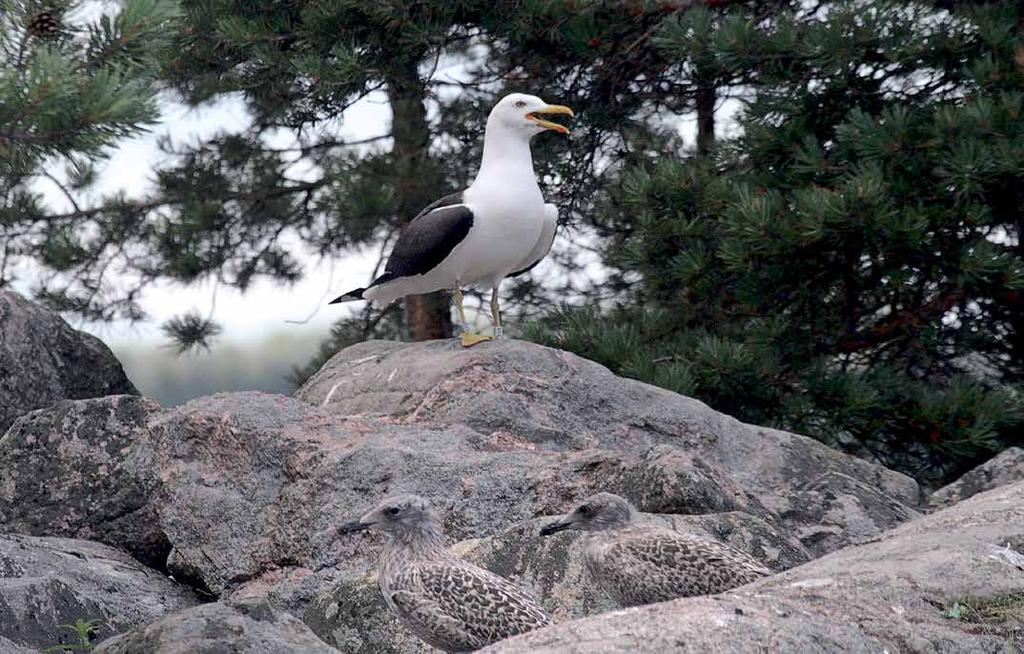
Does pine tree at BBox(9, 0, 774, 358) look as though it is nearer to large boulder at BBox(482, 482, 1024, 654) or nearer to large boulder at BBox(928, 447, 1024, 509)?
large boulder at BBox(928, 447, 1024, 509)

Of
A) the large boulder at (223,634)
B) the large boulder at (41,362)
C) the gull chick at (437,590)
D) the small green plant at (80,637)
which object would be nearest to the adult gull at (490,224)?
the large boulder at (41,362)

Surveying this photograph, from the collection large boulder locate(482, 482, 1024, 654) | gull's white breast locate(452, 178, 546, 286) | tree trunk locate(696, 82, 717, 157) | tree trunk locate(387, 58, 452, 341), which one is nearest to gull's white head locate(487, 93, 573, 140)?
gull's white breast locate(452, 178, 546, 286)

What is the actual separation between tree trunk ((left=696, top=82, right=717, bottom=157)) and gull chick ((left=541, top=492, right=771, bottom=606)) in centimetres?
529

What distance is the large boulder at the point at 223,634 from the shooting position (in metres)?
4.22

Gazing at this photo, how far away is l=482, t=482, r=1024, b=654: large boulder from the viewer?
3555mm

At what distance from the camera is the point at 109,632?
222 inches

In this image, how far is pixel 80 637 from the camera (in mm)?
5383

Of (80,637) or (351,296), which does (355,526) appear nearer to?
(80,637)

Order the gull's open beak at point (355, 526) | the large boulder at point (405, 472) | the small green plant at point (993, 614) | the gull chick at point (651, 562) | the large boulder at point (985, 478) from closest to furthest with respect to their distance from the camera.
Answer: the small green plant at point (993, 614), the gull chick at point (651, 562), the gull's open beak at point (355, 526), the large boulder at point (405, 472), the large boulder at point (985, 478)

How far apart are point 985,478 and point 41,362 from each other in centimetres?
542

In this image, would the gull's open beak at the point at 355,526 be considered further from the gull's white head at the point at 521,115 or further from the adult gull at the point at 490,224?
the gull's white head at the point at 521,115

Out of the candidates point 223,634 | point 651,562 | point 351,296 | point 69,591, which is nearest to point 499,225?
point 351,296

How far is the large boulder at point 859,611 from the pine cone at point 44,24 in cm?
299

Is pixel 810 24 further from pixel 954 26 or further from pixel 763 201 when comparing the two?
pixel 763 201
